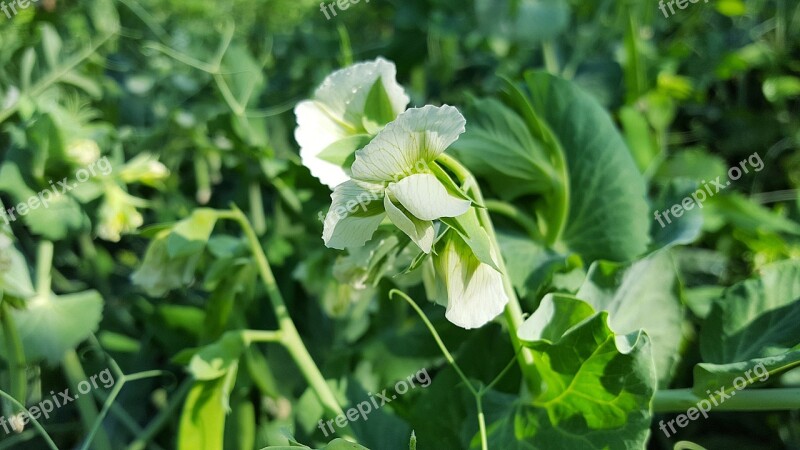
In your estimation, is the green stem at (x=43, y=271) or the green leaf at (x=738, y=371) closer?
the green leaf at (x=738, y=371)

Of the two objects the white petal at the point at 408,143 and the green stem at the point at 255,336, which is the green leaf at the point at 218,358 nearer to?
the green stem at the point at 255,336

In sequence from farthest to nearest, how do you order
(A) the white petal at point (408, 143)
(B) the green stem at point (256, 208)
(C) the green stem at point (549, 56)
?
1. (C) the green stem at point (549, 56)
2. (B) the green stem at point (256, 208)
3. (A) the white petal at point (408, 143)

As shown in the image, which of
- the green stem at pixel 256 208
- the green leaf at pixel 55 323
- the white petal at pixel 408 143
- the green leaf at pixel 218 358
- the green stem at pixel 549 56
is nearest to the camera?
the white petal at pixel 408 143

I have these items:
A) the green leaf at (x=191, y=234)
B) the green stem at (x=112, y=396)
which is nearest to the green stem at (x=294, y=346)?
the green leaf at (x=191, y=234)

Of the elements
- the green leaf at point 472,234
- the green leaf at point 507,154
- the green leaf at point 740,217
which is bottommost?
the green leaf at point 740,217

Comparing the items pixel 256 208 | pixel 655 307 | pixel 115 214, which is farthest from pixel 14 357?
pixel 655 307

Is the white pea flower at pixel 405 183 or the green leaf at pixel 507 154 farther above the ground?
the white pea flower at pixel 405 183

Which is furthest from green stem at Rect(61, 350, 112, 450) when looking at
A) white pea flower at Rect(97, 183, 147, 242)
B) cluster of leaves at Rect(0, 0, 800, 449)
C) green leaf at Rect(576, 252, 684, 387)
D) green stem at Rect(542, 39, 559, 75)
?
green stem at Rect(542, 39, 559, 75)
